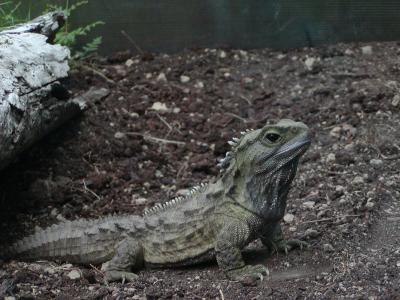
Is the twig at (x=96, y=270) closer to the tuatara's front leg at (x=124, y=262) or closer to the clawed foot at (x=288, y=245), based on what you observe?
the tuatara's front leg at (x=124, y=262)

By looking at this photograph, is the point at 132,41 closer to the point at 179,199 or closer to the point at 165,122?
the point at 165,122

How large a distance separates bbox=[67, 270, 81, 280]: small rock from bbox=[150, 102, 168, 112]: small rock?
9.69 feet

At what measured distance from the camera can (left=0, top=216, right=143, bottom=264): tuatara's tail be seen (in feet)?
17.3

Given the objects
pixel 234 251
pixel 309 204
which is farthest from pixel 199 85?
pixel 234 251

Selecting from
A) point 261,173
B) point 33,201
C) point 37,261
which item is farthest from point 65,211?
point 261,173

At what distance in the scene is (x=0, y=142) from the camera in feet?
15.4

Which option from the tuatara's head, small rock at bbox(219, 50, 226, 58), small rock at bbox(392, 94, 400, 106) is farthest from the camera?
small rock at bbox(219, 50, 226, 58)

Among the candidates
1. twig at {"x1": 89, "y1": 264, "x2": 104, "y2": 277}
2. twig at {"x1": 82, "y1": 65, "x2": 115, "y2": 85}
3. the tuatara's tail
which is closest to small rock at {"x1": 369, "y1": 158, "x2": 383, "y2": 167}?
the tuatara's tail

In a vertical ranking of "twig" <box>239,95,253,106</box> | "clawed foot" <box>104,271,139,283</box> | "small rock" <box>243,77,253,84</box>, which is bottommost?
"clawed foot" <box>104,271,139,283</box>

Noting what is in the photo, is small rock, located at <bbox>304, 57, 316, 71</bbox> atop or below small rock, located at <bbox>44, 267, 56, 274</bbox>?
atop

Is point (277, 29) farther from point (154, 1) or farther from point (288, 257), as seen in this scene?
point (288, 257)

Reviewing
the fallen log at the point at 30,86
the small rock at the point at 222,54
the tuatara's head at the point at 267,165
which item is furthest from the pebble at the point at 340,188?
the small rock at the point at 222,54

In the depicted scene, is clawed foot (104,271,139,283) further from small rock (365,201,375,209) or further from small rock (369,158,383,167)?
small rock (369,158,383,167)

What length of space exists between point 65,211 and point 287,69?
11.4ft
